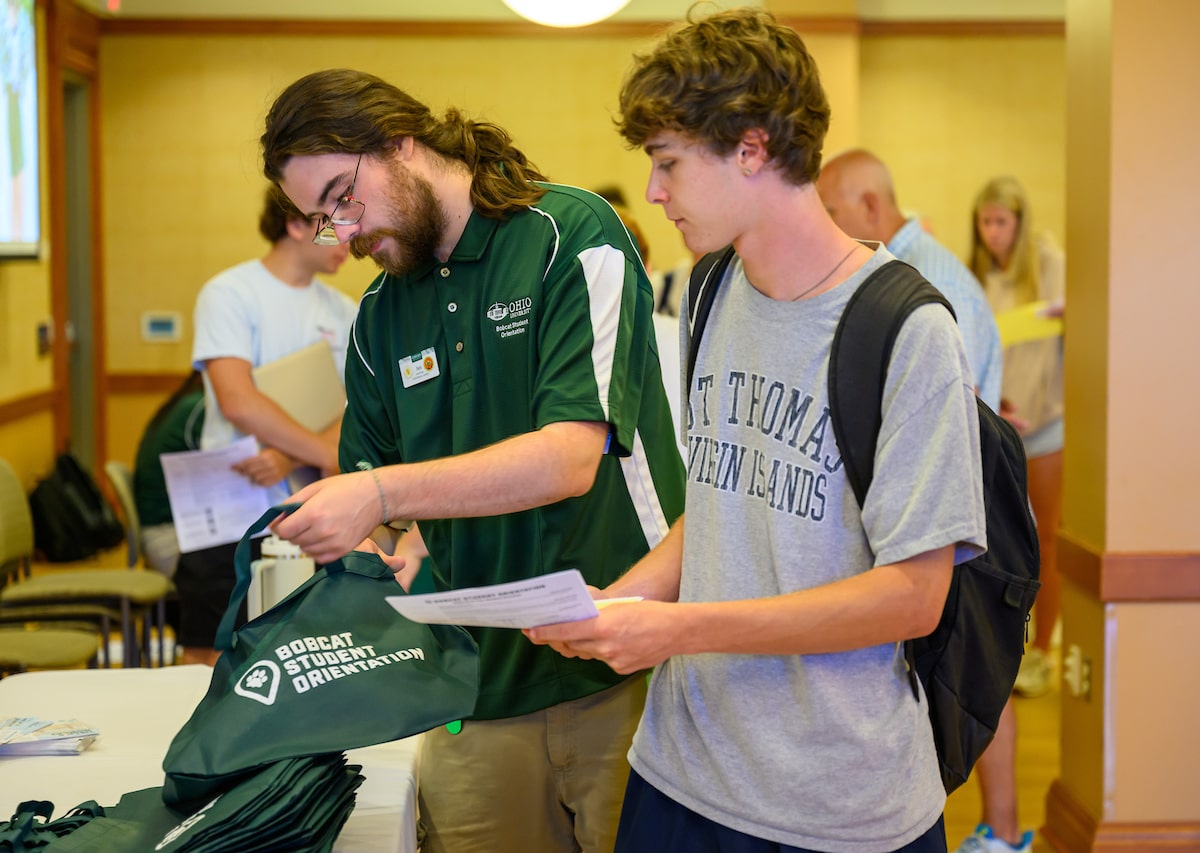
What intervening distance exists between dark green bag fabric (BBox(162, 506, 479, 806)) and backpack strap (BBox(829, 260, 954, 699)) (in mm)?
554

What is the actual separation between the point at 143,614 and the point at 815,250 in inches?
129

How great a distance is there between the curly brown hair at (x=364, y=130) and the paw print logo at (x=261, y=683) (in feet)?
2.32

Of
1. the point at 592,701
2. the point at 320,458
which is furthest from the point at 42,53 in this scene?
the point at 592,701

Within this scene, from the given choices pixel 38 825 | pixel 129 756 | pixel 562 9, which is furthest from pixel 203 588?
pixel 562 9

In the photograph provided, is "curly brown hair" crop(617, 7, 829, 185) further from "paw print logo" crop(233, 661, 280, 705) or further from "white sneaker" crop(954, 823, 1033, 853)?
"white sneaker" crop(954, 823, 1033, 853)

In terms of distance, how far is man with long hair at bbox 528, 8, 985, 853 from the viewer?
→ 3.90 feet

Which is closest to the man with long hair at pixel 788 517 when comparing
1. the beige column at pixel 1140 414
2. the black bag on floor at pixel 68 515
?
the beige column at pixel 1140 414

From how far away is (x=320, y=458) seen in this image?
10.6ft

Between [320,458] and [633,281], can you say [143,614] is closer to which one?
[320,458]

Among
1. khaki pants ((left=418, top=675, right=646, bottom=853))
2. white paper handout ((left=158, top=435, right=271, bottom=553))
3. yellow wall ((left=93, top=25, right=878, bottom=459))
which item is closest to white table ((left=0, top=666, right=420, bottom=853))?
khaki pants ((left=418, top=675, right=646, bottom=853))

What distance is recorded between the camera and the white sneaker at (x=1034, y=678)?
473 cm

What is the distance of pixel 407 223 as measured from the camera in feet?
5.76

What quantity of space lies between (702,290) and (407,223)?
0.51 m

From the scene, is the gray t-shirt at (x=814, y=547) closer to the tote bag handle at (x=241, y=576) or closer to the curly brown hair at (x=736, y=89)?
the curly brown hair at (x=736, y=89)
